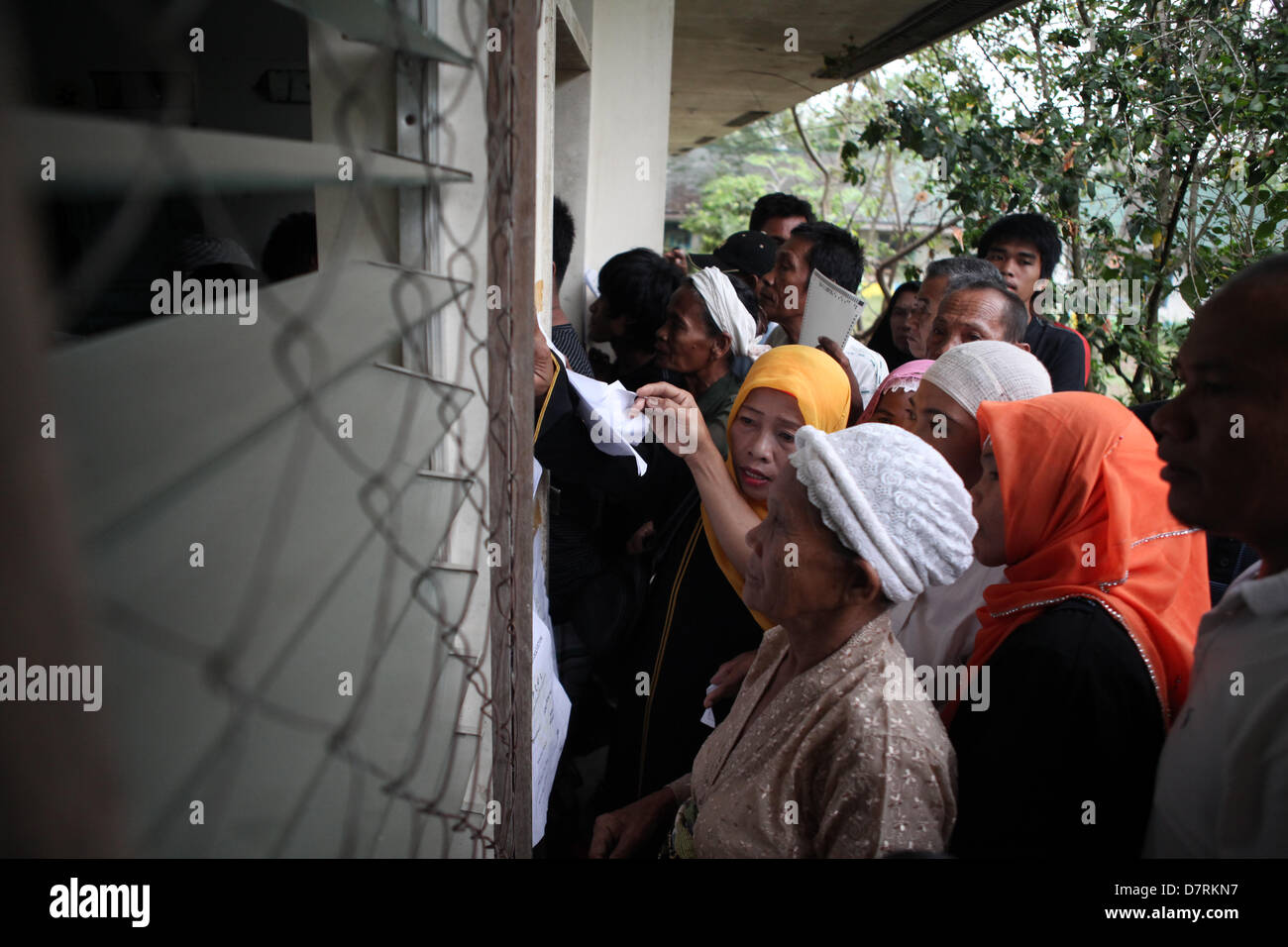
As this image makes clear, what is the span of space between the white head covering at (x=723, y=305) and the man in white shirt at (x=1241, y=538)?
1804mm

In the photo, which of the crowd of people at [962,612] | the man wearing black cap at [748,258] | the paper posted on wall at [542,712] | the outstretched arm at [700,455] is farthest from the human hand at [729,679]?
the man wearing black cap at [748,258]

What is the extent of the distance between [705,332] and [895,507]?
176 centimetres

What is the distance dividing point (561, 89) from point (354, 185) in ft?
9.43

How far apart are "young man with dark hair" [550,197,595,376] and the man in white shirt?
5.81 feet

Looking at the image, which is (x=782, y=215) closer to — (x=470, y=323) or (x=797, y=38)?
(x=797, y=38)

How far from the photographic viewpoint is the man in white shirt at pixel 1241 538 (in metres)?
1.04

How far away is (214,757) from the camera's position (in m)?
0.55

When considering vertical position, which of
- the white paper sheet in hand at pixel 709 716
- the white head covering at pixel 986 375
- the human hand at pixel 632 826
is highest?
the white head covering at pixel 986 375

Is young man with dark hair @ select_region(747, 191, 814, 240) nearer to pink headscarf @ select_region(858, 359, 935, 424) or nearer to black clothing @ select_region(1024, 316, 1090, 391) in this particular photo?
black clothing @ select_region(1024, 316, 1090, 391)

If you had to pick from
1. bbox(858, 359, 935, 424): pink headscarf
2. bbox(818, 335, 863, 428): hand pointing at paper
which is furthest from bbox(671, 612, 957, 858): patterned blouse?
bbox(818, 335, 863, 428): hand pointing at paper

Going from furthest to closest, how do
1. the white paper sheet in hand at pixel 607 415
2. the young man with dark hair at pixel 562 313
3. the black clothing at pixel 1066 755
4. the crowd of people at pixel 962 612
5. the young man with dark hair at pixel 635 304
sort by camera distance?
the young man with dark hair at pixel 635 304
the young man with dark hair at pixel 562 313
the white paper sheet in hand at pixel 607 415
the black clothing at pixel 1066 755
the crowd of people at pixel 962 612

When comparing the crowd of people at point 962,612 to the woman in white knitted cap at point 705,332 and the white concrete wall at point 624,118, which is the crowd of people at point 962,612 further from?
the white concrete wall at point 624,118

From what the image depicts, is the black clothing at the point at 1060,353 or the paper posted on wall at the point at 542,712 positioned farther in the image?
the black clothing at the point at 1060,353

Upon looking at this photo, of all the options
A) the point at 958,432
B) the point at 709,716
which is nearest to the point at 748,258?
the point at 958,432
